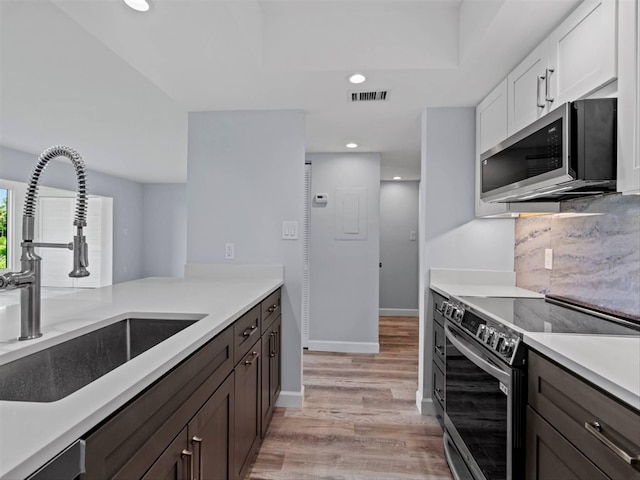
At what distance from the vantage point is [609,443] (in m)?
0.87

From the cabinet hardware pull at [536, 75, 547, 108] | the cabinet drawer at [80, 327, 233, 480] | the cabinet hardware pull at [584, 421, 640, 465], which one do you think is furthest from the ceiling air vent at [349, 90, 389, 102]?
the cabinet hardware pull at [584, 421, 640, 465]

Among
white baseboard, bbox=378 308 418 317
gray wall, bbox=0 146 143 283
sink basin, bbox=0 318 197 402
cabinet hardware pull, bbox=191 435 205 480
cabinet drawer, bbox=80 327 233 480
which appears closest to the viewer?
cabinet drawer, bbox=80 327 233 480

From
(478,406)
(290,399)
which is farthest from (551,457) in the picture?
(290,399)

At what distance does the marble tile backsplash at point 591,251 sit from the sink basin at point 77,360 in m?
1.86

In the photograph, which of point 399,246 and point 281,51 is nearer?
point 281,51

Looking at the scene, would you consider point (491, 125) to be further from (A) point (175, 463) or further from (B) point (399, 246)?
(B) point (399, 246)

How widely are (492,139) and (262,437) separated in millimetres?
2284

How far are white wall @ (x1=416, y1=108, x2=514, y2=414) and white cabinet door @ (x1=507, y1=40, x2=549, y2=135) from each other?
1.84ft

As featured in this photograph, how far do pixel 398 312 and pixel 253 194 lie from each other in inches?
151

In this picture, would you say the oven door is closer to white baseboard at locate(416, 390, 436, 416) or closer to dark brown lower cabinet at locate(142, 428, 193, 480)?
white baseboard at locate(416, 390, 436, 416)

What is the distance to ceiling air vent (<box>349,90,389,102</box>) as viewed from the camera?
2.43 meters

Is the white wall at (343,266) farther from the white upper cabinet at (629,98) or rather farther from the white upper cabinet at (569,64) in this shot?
the white upper cabinet at (629,98)

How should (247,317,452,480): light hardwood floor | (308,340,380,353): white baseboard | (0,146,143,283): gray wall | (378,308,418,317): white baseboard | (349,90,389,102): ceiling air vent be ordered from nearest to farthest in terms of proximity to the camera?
1. (247,317,452,480): light hardwood floor
2. (349,90,389,102): ceiling air vent
3. (308,340,380,353): white baseboard
4. (378,308,418,317): white baseboard
5. (0,146,143,283): gray wall

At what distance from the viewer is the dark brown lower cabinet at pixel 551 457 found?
0.98 metres
